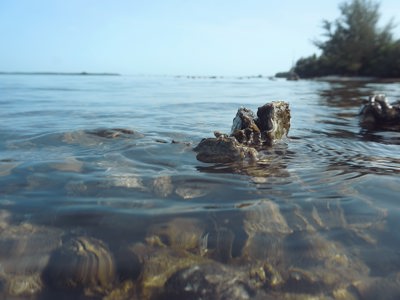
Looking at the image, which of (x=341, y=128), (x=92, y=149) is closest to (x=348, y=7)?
(x=341, y=128)

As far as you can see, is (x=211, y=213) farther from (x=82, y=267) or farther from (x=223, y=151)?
(x=223, y=151)

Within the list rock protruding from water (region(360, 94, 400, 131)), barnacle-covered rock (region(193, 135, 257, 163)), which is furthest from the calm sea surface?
rock protruding from water (region(360, 94, 400, 131))

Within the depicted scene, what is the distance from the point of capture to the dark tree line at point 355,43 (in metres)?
57.5

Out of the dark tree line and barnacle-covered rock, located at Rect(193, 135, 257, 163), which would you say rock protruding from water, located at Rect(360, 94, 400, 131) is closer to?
barnacle-covered rock, located at Rect(193, 135, 257, 163)

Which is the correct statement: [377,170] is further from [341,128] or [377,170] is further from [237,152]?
[341,128]

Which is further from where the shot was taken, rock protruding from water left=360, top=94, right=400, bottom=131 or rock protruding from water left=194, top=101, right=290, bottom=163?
rock protruding from water left=360, top=94, right=400, bottom=131

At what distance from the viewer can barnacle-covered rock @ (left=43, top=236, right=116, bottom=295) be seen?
7.11ft

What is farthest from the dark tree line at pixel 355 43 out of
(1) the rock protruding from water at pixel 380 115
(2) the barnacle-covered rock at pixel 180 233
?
(2) the barnacle-covered rock at pixel 180 233

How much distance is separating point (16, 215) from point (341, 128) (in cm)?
643

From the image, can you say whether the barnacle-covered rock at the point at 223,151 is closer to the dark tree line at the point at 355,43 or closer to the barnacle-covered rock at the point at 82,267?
the barnacle-covered rock at the point at 82,267

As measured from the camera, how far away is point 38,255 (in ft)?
7.96

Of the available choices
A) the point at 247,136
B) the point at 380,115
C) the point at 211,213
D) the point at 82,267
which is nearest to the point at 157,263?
the point at 82,267

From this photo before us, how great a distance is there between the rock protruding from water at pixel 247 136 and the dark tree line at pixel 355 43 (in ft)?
176

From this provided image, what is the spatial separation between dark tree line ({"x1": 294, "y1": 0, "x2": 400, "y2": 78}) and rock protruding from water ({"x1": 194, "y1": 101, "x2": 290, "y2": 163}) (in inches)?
2107
